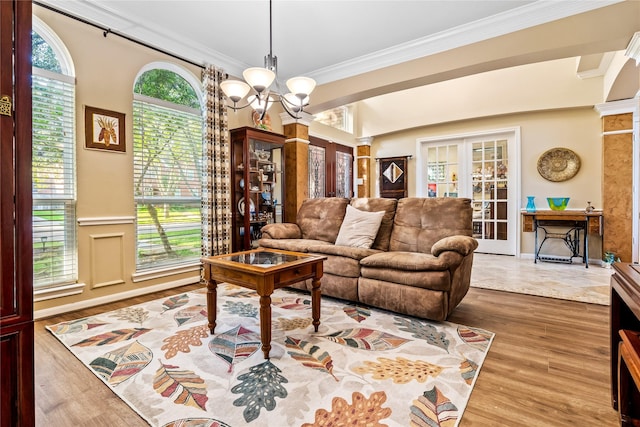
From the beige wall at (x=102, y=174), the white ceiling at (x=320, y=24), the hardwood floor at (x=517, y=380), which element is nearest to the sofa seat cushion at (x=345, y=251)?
the hardwood floor at (x=517, y=380)

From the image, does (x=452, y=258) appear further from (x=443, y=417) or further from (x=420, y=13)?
(x=420, y=13)

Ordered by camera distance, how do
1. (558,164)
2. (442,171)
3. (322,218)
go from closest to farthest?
(322,218) < (558,164) < (442,171)

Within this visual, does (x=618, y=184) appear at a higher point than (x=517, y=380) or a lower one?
higher

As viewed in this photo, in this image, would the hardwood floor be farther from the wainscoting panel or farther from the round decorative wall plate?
the round decorative wall plate

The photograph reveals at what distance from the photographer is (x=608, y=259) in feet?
15.0

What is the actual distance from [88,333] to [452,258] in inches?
Answer: 112

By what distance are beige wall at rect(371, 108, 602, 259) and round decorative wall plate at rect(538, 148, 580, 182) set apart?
2.9 inches

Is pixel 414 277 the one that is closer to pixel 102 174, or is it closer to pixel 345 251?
pixel 345 251

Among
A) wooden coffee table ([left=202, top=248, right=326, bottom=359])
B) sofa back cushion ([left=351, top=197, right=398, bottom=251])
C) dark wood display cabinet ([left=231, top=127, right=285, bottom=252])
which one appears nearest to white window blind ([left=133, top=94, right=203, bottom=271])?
dark wood display cabinet ([left=231, top=127, right=285, bottom=252])

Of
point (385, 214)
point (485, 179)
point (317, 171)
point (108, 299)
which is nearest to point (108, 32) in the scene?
point (108, 299)

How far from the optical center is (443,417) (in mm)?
1451

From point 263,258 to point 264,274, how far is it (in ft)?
1.46

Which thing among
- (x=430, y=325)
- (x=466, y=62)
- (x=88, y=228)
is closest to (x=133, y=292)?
(x=88, y=228)

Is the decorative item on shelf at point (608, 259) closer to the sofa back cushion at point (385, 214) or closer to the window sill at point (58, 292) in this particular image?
the sofa back cushion at point (385, 214)
